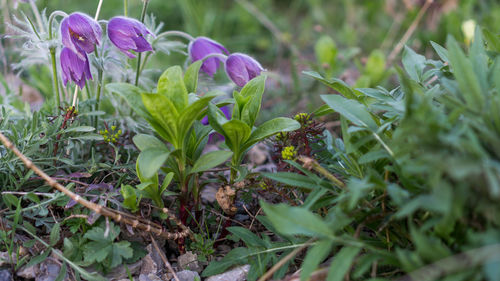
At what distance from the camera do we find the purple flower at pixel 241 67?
175cm

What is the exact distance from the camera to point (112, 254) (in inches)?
53.2

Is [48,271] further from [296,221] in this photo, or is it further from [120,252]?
[296,221]

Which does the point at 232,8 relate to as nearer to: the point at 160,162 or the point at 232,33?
the point at 232,33

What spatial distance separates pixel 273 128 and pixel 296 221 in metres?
Answer: 0.43

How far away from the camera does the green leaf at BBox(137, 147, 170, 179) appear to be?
3.96 feet

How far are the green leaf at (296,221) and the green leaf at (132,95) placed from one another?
52 centimetres

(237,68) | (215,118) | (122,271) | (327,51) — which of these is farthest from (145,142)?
(327,51)

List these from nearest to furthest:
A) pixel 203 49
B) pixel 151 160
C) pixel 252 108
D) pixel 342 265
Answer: pixel 342 265, pixel 151 160, pixel 252 108, pixel 203 49

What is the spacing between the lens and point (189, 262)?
1.49 m

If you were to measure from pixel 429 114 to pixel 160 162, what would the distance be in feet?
2.43

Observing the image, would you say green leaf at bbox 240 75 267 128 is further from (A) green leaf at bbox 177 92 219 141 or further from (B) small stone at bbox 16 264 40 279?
(B) small stone at bbox 16 264 40 279

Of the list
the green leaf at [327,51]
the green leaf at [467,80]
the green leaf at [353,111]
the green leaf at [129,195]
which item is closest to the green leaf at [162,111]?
the green leaf at [129,195]

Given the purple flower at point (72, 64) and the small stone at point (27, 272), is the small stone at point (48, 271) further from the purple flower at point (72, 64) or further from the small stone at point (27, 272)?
the purple flower at point (72, 64)

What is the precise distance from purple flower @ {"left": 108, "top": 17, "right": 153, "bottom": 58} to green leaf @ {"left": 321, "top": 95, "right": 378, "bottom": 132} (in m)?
0.78
